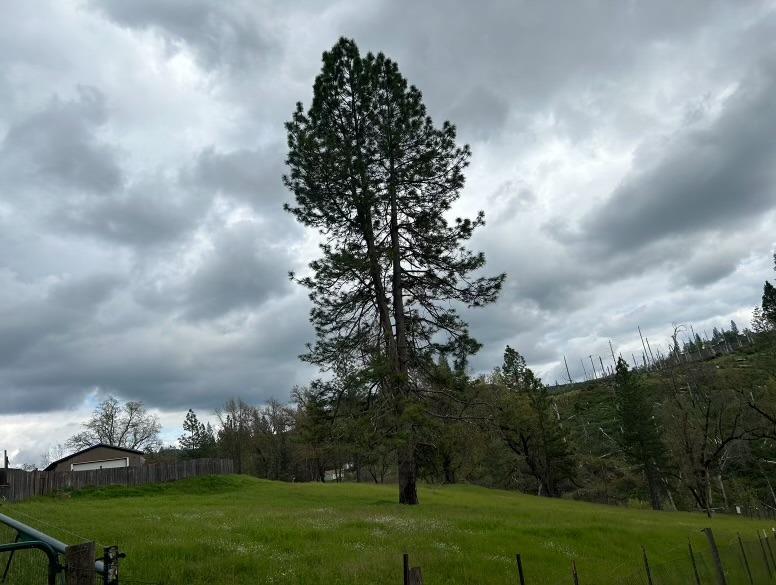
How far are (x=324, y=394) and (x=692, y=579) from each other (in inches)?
621

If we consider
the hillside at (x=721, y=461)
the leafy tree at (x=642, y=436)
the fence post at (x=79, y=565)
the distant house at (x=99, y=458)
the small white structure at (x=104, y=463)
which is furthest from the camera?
the distant house at (x=99, y=458)

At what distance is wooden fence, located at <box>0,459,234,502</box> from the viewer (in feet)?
108

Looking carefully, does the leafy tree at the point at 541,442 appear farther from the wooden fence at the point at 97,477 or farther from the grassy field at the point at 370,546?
the grassy field at the point at 370,546

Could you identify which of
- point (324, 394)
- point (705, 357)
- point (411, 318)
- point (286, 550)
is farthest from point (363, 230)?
point (705, 357)

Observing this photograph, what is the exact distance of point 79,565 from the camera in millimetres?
4293

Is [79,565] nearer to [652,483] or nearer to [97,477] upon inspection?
[97,477]

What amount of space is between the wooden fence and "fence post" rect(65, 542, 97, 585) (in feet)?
117

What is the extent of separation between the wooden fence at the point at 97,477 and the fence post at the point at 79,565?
3557 cm

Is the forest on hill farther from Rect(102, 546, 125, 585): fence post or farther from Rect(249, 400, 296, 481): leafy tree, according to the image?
Rect(102, 546, 125, 585): fence post

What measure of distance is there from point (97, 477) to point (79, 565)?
4026cm

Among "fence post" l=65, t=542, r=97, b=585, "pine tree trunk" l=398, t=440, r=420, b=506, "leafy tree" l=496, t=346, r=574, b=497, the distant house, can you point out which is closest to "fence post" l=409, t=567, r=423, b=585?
"fence post" l=65, t=542, r=97, b=585

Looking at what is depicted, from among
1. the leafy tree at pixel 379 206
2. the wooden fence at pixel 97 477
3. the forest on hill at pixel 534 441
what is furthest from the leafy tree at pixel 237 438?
the leafy tree at pixel 379 206

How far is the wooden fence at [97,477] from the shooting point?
3306cm

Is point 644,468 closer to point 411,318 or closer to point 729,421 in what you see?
point 729,421
